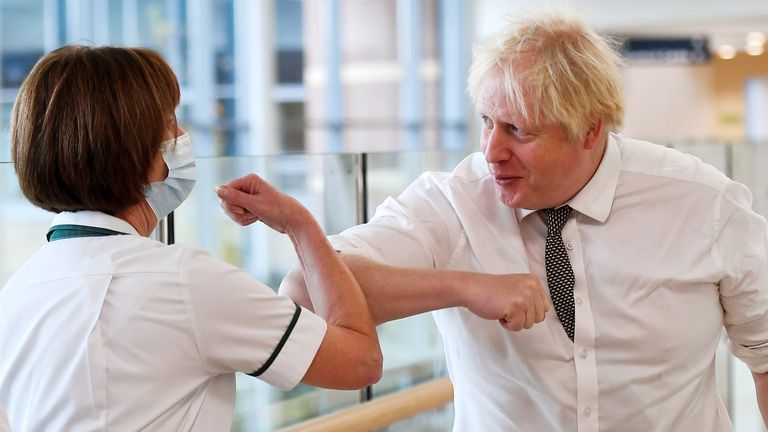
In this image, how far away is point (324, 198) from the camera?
286 cm

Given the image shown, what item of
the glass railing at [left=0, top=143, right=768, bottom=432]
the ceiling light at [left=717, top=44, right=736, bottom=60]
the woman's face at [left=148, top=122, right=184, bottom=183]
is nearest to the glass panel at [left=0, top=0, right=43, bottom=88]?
the glass railing at [left=0, top=143, right=768, bottom=432]

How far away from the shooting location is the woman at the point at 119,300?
1.47 meters

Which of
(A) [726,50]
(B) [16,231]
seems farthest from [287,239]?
(A) [726,50]

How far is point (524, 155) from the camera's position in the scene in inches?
75.5

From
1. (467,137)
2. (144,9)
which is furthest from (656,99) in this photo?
(144,9)

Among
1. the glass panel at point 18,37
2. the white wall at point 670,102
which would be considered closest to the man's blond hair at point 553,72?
the glass panel at point 18,37

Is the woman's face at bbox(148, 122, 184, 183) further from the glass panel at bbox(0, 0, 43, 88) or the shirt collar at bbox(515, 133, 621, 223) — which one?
the glass panel at bbox(0, 0, 43, 88)

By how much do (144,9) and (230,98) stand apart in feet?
4.06

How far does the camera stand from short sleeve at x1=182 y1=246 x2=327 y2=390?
1485mm

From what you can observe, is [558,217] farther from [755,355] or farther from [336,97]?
[336,97]

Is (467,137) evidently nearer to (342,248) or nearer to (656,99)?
(656,99)

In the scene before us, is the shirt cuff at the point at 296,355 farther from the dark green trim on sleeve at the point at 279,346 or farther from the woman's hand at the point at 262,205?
the woman's hand at the point at 262,205

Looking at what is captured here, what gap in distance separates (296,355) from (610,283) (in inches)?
28.6

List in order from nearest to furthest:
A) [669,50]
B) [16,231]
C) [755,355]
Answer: [755,355] → [16,231] → [669,50]
